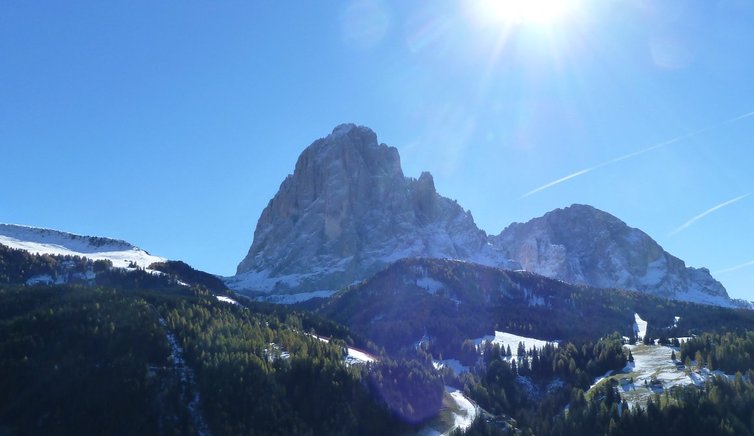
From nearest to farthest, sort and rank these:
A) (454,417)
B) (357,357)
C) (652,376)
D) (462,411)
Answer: (454,417) → (652,376) → (462,411) → (357,357)

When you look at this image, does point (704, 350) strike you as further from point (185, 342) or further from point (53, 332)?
point (53, 332)

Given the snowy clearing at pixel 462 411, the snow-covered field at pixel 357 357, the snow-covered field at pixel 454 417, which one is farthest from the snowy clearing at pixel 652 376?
the snow-covered field at pixel 357 357

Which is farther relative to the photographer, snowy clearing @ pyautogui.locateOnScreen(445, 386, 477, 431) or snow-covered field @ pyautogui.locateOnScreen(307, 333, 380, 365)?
snow-covered field @ pyautogui.locateOnScreen(307, 333, 380, 365)

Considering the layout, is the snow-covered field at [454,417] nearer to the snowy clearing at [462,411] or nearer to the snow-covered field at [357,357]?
the snowy clearing at [462,411]

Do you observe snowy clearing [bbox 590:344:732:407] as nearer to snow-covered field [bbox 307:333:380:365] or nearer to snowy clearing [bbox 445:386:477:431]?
snowy clearing [bbox 445:386:477:431]

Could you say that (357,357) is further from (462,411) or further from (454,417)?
(454,417)

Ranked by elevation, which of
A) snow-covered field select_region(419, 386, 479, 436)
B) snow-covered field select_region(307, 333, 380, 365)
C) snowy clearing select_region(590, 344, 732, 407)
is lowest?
snow-covered field select_region(419, 386, 479, 436)

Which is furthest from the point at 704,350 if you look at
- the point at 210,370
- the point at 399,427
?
the point at 210,370

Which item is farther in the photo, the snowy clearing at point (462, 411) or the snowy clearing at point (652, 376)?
the snowy clearing at point (462, 411)

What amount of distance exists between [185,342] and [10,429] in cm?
3680

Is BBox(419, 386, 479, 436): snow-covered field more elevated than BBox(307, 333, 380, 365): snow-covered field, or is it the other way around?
BBox(307, 333, 380, 365): snow-covered field

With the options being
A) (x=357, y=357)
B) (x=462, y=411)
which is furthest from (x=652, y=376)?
(x=357, y=357)

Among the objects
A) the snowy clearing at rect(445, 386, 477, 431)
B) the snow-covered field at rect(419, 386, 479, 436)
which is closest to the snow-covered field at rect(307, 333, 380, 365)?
the snowy clearing at rect(445, 386, 477, 431)

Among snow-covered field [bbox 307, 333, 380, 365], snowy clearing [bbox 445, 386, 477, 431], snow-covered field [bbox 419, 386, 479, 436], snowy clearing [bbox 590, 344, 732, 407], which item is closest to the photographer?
snowy clearing [bbox 590, 344, 732, 407]
